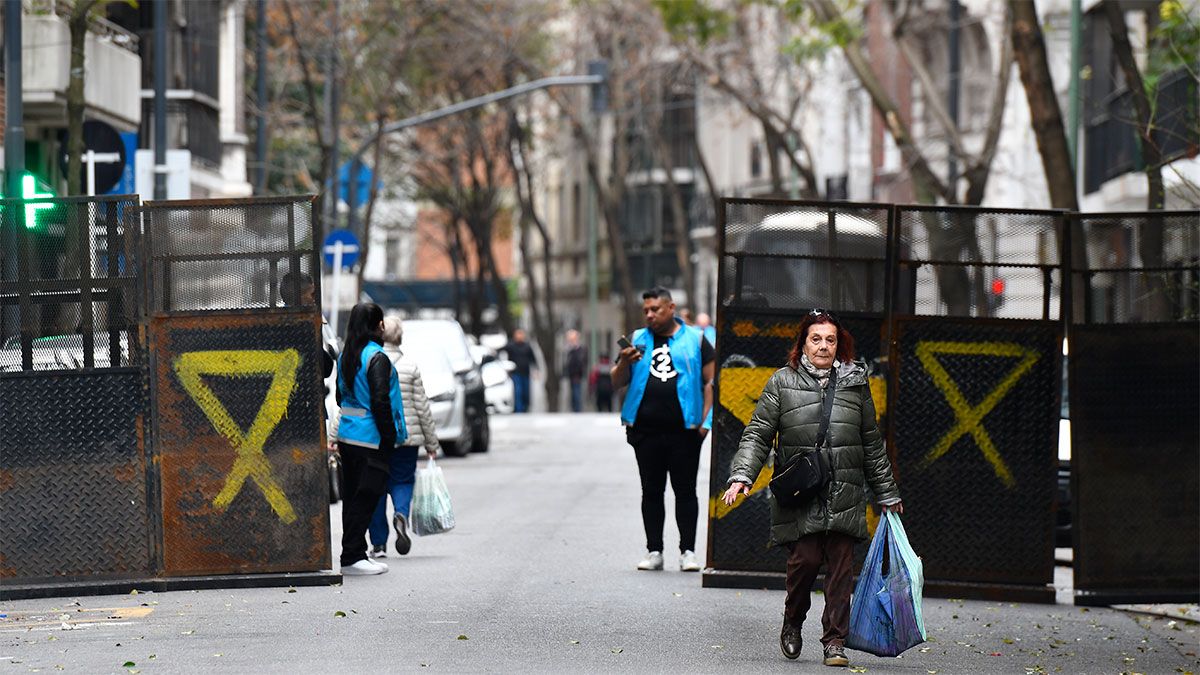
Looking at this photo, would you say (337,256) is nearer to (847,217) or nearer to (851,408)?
(847,217)

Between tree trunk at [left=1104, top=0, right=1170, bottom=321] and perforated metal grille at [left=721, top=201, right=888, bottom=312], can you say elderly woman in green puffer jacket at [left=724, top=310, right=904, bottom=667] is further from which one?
tree trunk at [left=1104, top=0, right=1170, bottom=321]

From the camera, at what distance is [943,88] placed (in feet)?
140

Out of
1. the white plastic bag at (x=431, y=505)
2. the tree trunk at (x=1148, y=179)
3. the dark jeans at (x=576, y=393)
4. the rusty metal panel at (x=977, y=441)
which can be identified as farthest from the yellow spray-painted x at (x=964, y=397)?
the dark jeans at (x=576, y=393)

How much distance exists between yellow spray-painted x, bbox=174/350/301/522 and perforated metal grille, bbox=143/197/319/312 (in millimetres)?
286

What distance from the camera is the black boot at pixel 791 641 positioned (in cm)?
1040

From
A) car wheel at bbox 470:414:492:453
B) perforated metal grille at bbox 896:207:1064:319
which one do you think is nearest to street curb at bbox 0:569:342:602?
perforated metal grille at bbox 896:207:1064:319

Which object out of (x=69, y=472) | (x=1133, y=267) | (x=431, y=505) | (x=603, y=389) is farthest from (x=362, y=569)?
(x=603, y=389)

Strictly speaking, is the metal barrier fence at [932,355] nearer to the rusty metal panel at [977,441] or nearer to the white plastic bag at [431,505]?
the rusty metal panel at [977,441]

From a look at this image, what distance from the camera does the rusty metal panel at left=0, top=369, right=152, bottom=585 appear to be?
1255 centimetres

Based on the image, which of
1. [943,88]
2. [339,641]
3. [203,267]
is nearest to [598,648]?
[339,641]

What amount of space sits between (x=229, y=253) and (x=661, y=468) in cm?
312

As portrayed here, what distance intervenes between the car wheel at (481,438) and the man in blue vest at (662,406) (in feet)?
47.6

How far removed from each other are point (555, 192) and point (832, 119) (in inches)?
1107

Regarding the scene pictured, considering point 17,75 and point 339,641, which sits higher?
point 17,75
